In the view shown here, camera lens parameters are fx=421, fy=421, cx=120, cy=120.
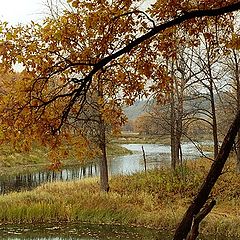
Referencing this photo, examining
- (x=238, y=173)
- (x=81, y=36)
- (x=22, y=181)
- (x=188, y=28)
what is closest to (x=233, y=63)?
(x=238, y=173)

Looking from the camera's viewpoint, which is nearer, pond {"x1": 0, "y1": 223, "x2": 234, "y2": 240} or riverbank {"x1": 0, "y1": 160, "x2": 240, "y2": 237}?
pond {"x1": 0, "y1": 223, "x2": 234, "y2": 240}

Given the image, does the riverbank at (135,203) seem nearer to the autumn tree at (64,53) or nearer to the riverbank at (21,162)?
the autumn tree at (64,53)

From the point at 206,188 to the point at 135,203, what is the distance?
1061cm

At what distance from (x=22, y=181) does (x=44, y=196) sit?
37.1 ft

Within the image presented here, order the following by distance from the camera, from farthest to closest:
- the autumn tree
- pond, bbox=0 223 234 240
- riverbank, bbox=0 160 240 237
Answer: riverbank, bbox=0 160 240 237 → pond, bbox=0 223 234 240 → the autumn tree

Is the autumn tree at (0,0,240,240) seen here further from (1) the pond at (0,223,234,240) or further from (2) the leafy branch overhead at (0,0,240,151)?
(1) the pond at (0,223,234,240)

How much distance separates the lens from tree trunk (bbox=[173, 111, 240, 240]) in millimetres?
4207

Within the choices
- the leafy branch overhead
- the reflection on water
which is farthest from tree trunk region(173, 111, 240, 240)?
the reflection on water

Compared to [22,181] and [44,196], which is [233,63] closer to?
[44,196]

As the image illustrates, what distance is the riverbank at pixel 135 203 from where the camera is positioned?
1307 centimetres

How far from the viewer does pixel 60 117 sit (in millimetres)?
5887

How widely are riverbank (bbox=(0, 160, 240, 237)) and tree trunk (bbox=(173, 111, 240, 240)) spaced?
771 cm

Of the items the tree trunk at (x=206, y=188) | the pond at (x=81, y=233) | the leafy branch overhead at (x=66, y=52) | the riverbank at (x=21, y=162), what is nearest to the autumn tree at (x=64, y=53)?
the leafy branch overhead at (x=66, y=52)

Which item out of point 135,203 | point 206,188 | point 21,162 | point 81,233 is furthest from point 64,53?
point 21,162
